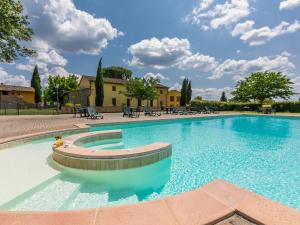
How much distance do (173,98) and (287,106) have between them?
22.4m

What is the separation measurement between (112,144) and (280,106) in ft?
92.8

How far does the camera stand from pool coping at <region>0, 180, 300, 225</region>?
6.07 feet

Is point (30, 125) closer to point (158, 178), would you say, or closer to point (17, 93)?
point (158, 178)

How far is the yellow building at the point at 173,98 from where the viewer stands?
41.3 m

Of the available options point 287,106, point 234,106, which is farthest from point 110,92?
point 287,106

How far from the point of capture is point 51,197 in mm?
3258

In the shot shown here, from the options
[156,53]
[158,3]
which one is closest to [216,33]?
[158,3]

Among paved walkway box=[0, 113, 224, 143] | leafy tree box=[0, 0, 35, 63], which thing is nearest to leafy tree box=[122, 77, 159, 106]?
paved walkway box=[0, 113, 224, 143]

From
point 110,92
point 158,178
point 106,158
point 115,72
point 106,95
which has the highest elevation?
point 115,72

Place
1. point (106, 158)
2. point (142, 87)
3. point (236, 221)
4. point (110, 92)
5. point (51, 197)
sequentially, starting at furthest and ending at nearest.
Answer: point (110, 92) → point (142, 87) → point (106, 158) → point (51, 197) → point (236, 221)

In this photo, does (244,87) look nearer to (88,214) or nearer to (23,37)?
(23,37)

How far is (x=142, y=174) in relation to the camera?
4520 millimetres

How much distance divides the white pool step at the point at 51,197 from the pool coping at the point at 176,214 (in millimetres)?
1085

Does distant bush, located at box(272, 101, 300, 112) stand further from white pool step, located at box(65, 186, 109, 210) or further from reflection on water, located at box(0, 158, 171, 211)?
white pool step, located at box(65, 186, 109, 210)
